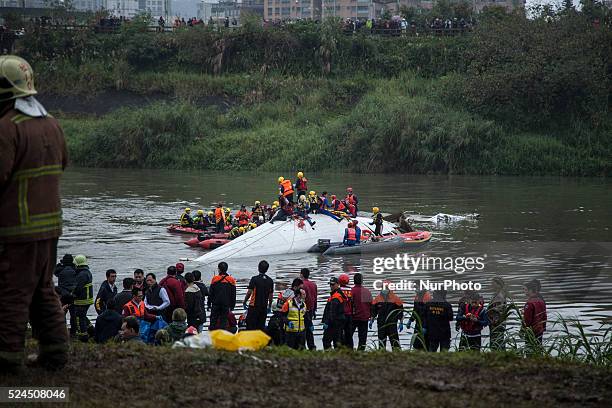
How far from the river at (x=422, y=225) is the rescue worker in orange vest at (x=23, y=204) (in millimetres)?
8050

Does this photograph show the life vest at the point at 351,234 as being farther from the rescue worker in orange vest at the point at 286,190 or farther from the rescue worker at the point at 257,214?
the rescue worker at the point at 257,214

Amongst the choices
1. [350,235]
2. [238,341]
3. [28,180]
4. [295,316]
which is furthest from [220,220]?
[28,180]

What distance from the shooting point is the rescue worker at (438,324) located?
1245 cm

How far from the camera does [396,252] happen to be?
2695cm

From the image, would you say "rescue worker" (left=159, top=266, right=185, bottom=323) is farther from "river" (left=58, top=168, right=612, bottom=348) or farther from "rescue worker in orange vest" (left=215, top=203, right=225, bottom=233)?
"rescue worker in orange vest" (left=215, top=203, right=225, bottom=233)

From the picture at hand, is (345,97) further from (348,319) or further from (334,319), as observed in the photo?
(334,319)

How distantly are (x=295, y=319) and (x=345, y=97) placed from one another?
47879 mm

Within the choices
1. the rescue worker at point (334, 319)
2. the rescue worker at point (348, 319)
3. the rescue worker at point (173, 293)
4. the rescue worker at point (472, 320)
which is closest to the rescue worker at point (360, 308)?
the rescue worker at point (348, 319)

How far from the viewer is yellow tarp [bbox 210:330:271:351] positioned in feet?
24.8

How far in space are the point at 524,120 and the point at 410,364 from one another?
46.6 m

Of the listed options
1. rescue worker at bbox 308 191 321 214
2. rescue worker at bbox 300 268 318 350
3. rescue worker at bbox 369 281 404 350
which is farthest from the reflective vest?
rescue worker at bbox 308 191 321 214

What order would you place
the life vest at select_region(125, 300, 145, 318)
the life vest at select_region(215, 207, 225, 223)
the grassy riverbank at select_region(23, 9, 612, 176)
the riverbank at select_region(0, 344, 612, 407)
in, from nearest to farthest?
1. the riverbank at select_region(0, 344, 612, 407)
2. the life vest at select_region(125, 300, 145, 318)
3. the life vest at select_region(215, 207, 225, 223)
4. the grassy riverbank at select_region(23, 9, 612, 176)

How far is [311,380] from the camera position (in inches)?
261

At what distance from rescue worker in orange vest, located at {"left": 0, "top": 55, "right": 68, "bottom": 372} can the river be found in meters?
8.05
